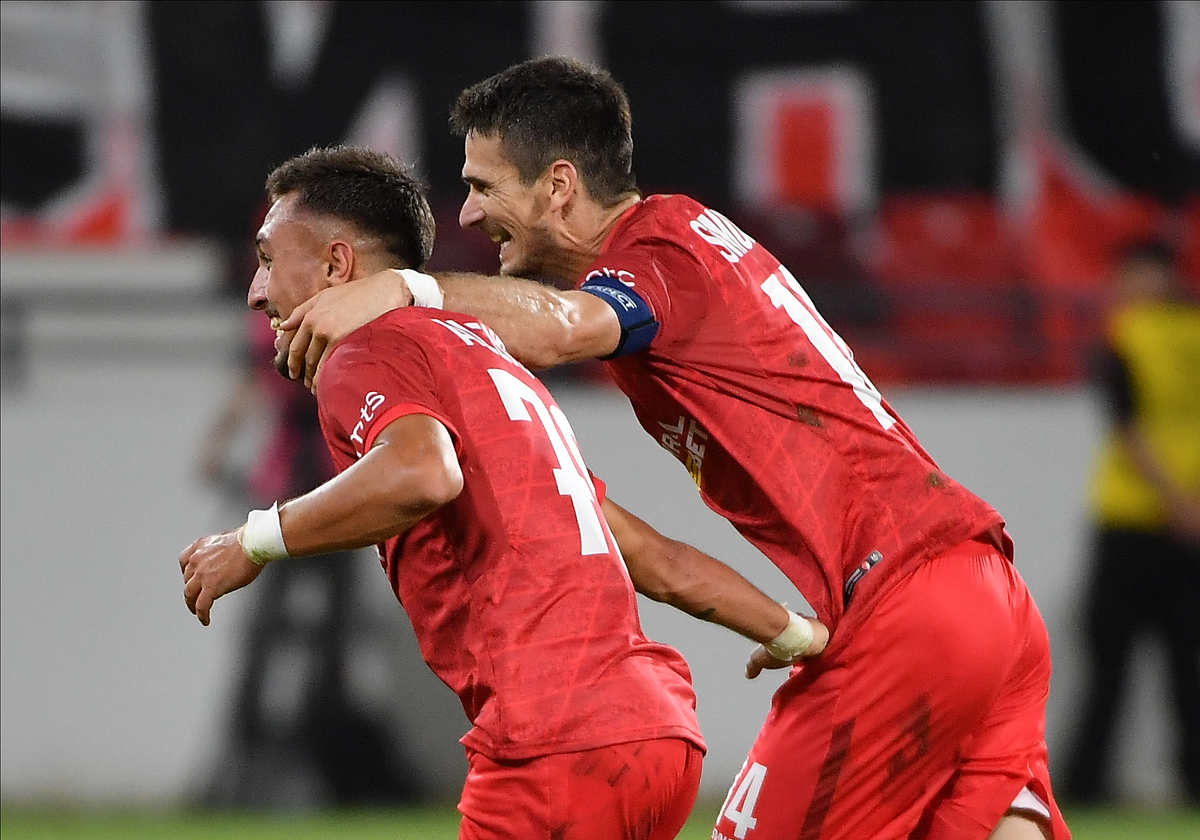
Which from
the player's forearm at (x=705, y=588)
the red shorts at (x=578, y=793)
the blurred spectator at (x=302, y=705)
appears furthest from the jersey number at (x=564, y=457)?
the blurred spectator at (x=302, y=705)

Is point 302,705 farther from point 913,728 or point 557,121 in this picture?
point 913,728

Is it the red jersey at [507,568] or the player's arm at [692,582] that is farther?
the player's arm at [692,582]

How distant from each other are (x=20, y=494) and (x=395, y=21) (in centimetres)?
331

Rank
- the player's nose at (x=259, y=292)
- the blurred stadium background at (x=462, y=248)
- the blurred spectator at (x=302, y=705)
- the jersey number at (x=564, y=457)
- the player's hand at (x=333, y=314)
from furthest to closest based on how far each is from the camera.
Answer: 1. the blurred stadium background at (x=462, y=248)
2. the blurred spectator at (x=302, y=705)
3. the player's nose at (x=259, y=292)
4. the player's hand at (x=333, y=314)
5. the jersey number at (x=564, y=457)

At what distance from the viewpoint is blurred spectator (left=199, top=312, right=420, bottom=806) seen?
7.35 metres

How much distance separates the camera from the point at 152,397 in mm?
7984

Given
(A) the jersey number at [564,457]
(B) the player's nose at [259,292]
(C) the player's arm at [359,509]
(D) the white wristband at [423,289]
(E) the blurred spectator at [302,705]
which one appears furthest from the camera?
(E) the blurred spectator at [302,705]

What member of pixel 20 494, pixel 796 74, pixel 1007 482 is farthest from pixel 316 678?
pixel 796 74

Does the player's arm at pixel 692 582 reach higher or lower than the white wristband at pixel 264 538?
lower

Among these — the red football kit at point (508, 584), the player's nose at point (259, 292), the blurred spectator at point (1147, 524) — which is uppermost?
the player's nose at point (259, 292)

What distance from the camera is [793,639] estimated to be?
2.98 m

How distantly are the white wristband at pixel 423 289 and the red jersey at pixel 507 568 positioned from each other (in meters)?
0.19

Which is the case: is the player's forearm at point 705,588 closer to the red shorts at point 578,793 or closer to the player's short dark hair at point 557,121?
the red shorts at point 578,793

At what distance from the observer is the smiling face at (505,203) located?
10.7 feet
